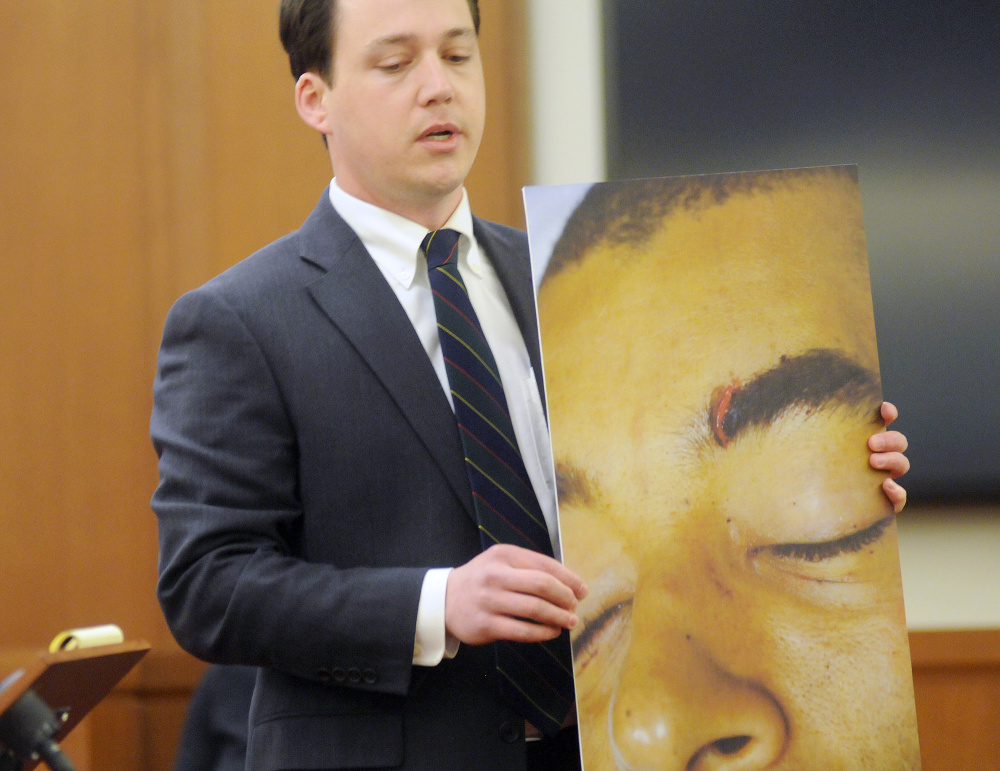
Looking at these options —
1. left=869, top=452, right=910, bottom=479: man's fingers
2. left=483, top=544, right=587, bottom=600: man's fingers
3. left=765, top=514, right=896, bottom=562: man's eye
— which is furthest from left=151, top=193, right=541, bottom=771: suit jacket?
left=869, top=452, right=910, bottom=479: man's fingers

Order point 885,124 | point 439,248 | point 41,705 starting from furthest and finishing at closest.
A: 1. point 885,124
2. point 439,248
3. point 41,705

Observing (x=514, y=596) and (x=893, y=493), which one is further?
(x=893, y=493)

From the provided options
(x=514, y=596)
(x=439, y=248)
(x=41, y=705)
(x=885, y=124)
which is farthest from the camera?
(x=885, y=124)

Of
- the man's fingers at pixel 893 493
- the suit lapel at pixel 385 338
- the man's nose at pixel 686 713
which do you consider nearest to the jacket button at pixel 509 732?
the man's nose at pixel 686 713

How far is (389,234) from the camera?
1.09 metres

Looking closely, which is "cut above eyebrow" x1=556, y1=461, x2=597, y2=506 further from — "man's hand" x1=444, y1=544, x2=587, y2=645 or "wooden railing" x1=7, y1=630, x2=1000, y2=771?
"wooden railing" x1=7, y1=630, x2=1000, y2=771

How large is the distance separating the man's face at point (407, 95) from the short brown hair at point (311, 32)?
19 millimetres

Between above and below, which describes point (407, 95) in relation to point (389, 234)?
above

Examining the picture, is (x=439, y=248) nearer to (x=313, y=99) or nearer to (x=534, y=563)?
(x=313, y=99)

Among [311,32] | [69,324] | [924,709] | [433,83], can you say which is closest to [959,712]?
[924,709]

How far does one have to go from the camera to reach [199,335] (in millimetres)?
1000

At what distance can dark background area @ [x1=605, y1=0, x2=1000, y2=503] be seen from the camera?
1.99 meters

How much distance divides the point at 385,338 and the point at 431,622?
31 cm

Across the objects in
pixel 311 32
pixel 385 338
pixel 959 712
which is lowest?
pixel 959 712
